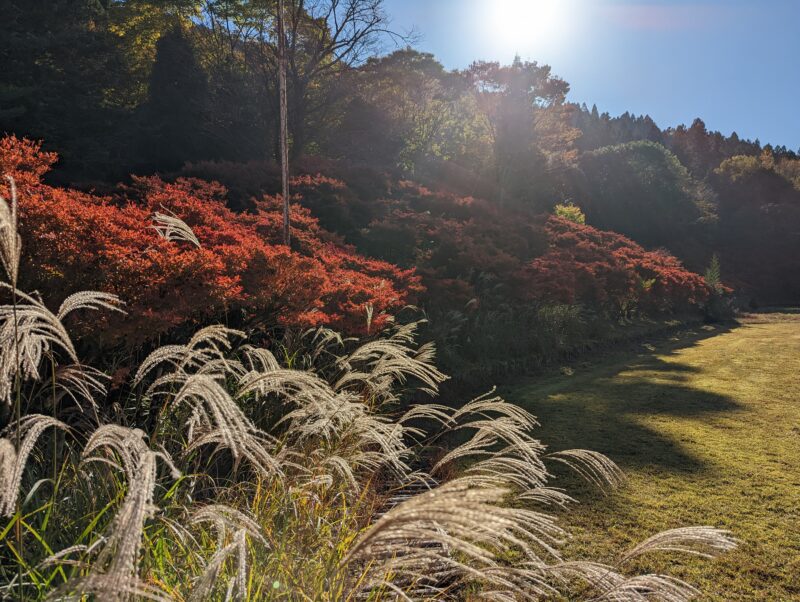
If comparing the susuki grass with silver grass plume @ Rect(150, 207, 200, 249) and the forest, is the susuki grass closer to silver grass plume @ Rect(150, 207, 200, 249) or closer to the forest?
the forest

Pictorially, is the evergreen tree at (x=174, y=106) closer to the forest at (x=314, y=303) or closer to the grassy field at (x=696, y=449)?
the forest at (x=314, y=303)

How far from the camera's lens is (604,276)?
11438 mm

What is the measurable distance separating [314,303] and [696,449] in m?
3.58

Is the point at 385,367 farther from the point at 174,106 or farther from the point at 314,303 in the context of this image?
the point at 174,106

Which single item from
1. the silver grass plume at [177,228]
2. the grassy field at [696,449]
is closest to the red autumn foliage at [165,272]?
the silver grass plume at [177,228]

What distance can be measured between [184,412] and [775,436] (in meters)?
5.01

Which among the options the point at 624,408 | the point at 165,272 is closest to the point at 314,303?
the point at 165,272

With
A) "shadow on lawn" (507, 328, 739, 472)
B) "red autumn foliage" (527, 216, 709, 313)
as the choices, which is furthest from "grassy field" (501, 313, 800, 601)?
"red autumn foliage" (527, 216, 709, 313)

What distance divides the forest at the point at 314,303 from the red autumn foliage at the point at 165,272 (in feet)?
0.08

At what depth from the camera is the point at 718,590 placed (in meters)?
2.73

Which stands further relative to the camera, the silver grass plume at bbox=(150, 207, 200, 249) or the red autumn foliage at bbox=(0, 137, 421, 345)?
the red autumn foliage at bbox=(0, 137, 421, 345)

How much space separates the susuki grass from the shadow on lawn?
0.78 metres

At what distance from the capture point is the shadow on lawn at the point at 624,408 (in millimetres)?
4648

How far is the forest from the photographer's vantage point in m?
1.74
